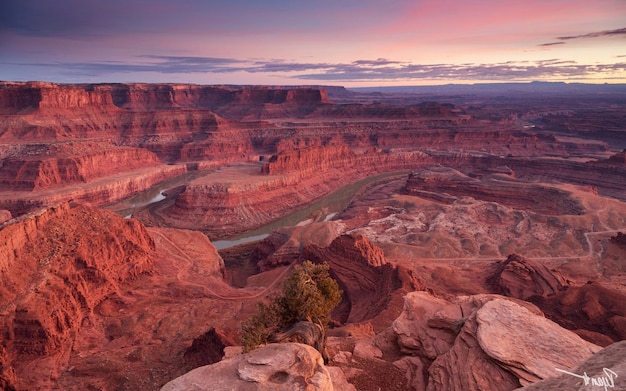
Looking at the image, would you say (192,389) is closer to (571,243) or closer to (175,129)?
(571,243)

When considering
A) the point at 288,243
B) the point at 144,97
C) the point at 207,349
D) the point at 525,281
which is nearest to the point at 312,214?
the point at 288,243

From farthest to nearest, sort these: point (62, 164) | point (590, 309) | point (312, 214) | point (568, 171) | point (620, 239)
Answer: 1. point (568, 171)
2. point (62, 164)
3. point (312, 214)
4. point (620, 239)
5. point (590, 309)

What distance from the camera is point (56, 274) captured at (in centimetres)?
2489

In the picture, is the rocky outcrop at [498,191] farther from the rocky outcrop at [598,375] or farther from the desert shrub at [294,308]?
the rocky outcrop at [598,375]

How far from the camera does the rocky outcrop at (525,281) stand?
31.2 metres

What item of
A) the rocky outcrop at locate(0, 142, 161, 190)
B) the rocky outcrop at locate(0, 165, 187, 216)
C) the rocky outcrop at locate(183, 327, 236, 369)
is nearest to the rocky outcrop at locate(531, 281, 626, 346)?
the rocky outcrop at locate(183, 327, 236, 369)

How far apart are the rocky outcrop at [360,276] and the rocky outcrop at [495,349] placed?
1001cm

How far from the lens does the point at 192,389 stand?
9734 mm

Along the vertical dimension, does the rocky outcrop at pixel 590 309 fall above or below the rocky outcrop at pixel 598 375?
below

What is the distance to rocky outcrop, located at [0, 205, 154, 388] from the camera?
20.7m

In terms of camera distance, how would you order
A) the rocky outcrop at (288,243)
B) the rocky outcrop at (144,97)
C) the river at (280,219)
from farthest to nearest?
the rocky outcrop at (144,97) → the river at (280,219) → the rocky outcrop at (288,243)

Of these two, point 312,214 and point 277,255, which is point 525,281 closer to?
point 277,255

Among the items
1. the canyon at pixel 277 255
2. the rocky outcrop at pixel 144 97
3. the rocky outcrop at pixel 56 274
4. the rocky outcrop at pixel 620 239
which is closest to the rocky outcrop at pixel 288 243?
the canyon at pixel 277 255

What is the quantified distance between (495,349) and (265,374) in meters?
6.82
